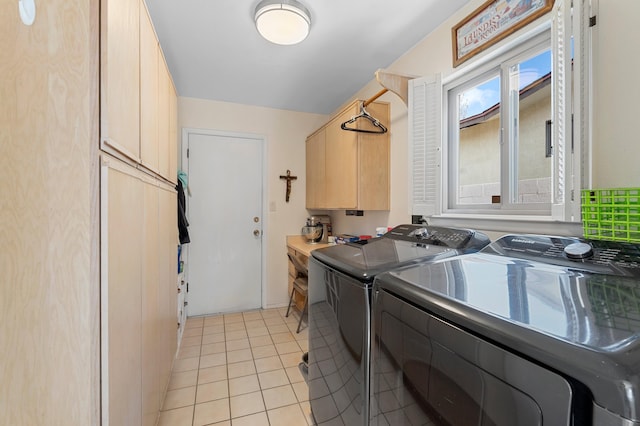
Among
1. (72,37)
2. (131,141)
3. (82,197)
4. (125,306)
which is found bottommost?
(125,306)

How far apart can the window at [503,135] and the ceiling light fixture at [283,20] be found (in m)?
1.02

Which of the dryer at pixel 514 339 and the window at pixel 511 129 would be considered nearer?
the dryer at pixel 514 339

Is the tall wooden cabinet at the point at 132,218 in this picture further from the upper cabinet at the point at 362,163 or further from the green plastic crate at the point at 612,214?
the green plastic crate at the point at 612,214

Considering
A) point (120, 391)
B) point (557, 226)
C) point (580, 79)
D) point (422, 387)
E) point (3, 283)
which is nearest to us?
point (3, 283)

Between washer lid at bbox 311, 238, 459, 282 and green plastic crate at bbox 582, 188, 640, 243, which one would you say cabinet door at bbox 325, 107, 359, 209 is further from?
green plastic crate at bbox 582, 188, 640, 243

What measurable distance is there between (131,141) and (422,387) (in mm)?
1259

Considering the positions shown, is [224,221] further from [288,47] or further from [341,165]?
[288,47]

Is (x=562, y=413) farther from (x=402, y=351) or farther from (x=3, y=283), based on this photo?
(x=3, y=283)

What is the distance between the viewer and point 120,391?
896mm

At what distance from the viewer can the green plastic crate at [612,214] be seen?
817 millimetres

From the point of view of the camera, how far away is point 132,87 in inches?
41.6

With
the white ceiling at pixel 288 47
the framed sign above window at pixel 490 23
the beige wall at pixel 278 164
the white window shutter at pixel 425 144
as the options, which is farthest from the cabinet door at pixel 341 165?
the framed sign above window at pixel 490 23

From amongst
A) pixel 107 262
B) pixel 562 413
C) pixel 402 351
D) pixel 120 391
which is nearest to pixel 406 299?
pixel 402 351

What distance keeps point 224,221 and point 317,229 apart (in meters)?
1.11
